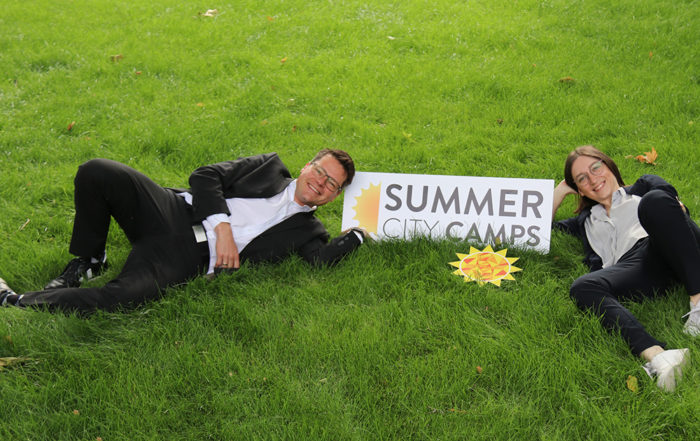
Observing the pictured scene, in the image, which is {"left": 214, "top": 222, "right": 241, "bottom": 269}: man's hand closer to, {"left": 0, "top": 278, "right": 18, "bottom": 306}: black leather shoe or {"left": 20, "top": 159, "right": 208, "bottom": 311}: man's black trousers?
{"left": 20, "top": 159, "right": 208, "bottom": 311}: man's black trousers

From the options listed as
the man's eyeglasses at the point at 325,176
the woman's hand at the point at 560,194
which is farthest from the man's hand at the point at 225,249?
the woman's hand at the point at 560,194

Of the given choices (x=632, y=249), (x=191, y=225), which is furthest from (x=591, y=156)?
(x=191, y=225)

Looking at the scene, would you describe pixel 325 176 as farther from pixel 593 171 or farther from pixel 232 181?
pixel 593 171

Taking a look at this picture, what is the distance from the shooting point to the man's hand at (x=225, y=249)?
A: 347 centimetres

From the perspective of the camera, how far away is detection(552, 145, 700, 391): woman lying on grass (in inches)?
108

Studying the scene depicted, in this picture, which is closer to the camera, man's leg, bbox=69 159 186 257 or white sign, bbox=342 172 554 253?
man's leg, bbox=69 159 186 257

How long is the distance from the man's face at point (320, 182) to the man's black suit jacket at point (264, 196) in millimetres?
151

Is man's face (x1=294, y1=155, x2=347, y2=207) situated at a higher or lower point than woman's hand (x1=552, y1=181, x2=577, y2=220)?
higher

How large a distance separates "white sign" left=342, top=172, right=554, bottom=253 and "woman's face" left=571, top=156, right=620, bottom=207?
0.25 metres

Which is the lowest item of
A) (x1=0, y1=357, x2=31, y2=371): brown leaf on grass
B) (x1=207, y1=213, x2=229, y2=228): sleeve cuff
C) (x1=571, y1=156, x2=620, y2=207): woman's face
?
(x1=0, y1=357, x2=31, y2=371): brown leaf on grass

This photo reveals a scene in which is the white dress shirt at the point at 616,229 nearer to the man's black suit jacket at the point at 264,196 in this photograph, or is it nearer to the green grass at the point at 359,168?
the green grass at the point at 359,168

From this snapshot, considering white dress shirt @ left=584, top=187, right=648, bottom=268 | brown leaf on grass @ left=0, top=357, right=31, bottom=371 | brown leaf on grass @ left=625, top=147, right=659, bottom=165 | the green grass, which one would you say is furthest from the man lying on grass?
brown leaf on grass @ left=625, top=147, right=659, bottom=165

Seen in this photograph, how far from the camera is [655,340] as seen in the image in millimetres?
2689

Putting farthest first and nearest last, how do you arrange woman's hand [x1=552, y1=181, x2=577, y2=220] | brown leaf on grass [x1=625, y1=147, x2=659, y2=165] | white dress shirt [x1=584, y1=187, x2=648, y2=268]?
1. brown leaf on grass [x1=625, y1=147, x2=659, y2=165]
2. woman's hand [x1=552, y1=181, x2=577, y2=220]
3. white dress shirt [x1=584, y1=187, x2=648, y2=268]
